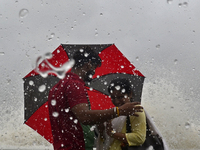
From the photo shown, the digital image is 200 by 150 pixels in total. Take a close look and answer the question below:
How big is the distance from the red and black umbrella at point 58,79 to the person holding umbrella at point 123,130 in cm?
41

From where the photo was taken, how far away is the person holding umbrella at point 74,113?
162 centimetres

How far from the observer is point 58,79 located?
2.56 metres

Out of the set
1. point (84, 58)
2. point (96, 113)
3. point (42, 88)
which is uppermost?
point (84, 58)

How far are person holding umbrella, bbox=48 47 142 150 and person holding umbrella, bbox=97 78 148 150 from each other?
164mm

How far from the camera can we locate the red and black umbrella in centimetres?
249

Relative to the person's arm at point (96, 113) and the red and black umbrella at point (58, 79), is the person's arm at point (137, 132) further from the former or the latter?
the red and black umbrella at point (58, 79)

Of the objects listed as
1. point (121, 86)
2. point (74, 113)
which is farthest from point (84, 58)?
point (74, 113)

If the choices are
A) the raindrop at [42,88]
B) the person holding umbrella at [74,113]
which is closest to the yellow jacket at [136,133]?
the person holding umbrella at [74,113]

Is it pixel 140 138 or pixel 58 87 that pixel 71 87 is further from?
pixel 140 138

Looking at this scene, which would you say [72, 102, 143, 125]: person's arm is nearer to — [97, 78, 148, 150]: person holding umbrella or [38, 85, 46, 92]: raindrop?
[97, 78, 148, 150]: person holding umbrella

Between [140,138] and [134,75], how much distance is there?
99 cm

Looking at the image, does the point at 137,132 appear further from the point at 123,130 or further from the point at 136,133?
the point at 123,130

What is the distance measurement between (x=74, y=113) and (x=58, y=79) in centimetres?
98

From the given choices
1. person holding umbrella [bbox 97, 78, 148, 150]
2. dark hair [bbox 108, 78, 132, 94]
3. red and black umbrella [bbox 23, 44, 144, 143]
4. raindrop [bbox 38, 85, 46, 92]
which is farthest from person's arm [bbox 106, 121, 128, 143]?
raindrop [bbox 38, 85, 46, 92]
